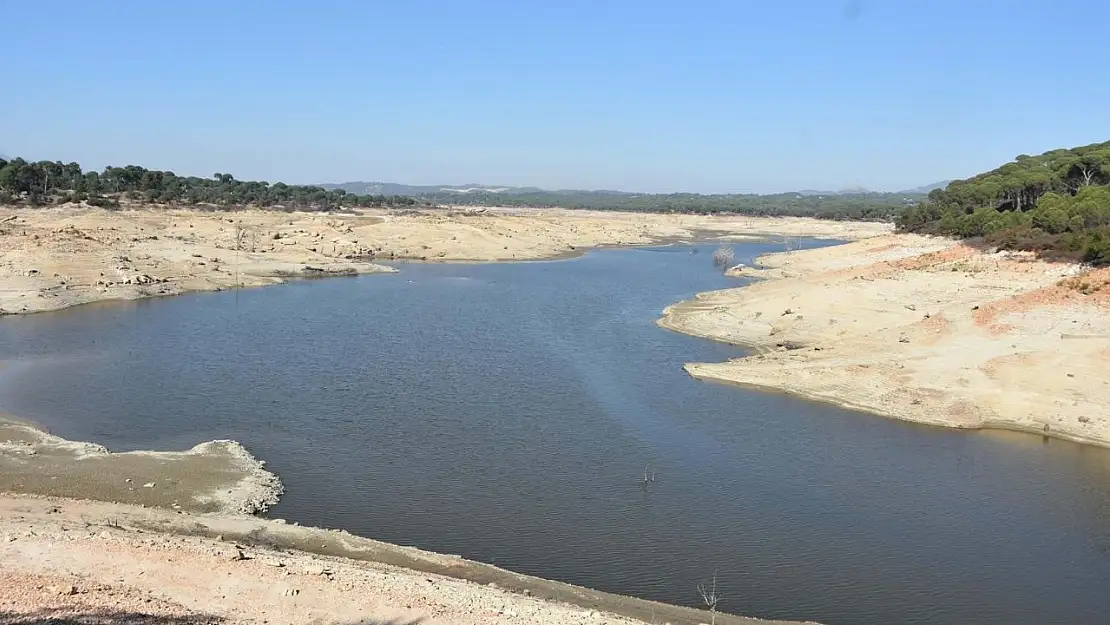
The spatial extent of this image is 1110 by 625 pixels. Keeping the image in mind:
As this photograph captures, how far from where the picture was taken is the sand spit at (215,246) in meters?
49.1

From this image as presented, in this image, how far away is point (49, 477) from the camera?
18422 mm

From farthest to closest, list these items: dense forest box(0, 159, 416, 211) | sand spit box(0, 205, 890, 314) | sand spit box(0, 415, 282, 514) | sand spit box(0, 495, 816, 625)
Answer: dense forest box(0, 159, 416, 211) → sand spit box(0, 205, 890, 314) → sand spit box(0, 415, 282, 514) → sand spit box(0, 495, 816, 625)

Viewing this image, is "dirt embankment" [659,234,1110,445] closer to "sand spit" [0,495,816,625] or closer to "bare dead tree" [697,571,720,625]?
"bare dead tree" [697,571,720,625]

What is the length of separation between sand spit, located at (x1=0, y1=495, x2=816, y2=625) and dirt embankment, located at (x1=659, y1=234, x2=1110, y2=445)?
51.9 ft

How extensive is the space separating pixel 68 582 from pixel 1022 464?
21.3 metres

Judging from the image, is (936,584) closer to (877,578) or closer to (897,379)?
(877,578)

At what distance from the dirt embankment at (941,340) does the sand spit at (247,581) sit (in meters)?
15.8

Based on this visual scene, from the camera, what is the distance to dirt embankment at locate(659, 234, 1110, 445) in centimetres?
2617

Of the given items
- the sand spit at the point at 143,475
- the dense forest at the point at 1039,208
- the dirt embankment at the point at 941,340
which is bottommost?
the sand spit at the point at 143,475

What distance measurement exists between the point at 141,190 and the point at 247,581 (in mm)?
101255

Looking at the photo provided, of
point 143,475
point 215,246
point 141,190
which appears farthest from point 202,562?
point 141,190

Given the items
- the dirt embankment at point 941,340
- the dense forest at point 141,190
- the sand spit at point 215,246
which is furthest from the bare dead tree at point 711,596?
the dense forest at point 141,190

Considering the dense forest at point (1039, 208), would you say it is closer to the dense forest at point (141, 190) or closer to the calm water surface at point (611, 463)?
the calm water surface at point (611, 463)

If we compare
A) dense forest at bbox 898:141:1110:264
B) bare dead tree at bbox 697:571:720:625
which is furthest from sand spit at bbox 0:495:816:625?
dense forest at bbox 898:141:1110:264
